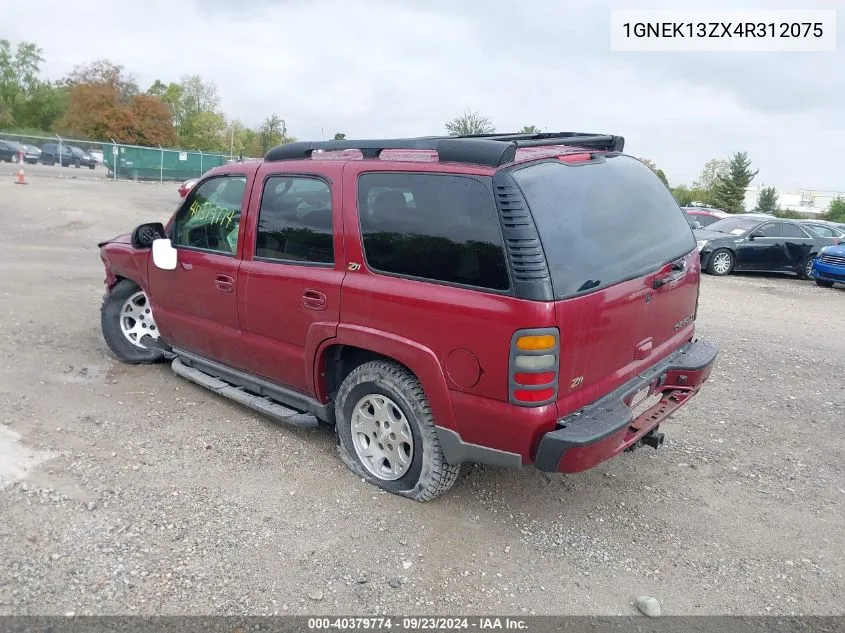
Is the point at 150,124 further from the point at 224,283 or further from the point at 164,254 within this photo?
the point at 224,283

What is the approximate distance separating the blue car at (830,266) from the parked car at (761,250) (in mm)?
1030

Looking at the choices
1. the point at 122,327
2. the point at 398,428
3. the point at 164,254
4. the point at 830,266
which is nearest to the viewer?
the point at 398,428

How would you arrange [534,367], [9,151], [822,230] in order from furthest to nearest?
[9,151] < [822,230] < [534,367]

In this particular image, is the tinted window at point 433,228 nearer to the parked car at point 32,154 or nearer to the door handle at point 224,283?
the door handle at point 224,283

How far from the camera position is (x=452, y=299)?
318 centimetres

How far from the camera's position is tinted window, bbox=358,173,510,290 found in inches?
123

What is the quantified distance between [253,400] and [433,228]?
1.91m

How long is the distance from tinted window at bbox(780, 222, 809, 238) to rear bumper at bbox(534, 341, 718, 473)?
43.7 feet

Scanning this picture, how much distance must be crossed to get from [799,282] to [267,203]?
47.8 feet

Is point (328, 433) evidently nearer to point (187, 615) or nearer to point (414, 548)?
point (414, 548)

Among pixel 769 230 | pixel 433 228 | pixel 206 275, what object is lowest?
pixel 206 275

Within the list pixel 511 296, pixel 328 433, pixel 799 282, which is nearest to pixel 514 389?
pixel 511 296

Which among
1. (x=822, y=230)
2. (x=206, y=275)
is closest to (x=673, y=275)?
(x=206, y=275)

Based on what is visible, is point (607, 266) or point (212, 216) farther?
point (212, 216)
